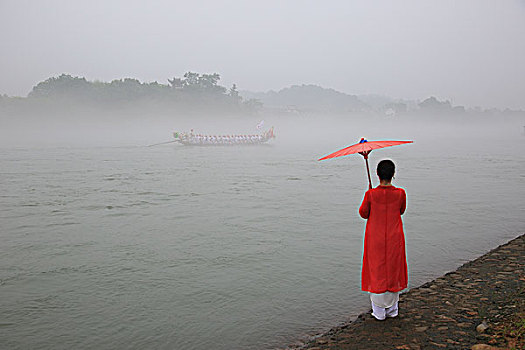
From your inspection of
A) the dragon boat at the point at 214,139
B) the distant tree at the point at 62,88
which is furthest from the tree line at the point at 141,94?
the dragon boat at the point at 214,139

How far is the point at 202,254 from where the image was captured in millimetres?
9008

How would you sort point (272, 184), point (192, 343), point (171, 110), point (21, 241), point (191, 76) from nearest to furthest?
point (192, 343) → point (21, 241) → point (272, 184) → point (171, 110) → point (191, 76)

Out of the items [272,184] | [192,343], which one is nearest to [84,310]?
[192,343]

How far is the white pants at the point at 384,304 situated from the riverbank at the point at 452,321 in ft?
0.26

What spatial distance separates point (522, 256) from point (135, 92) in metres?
84.2

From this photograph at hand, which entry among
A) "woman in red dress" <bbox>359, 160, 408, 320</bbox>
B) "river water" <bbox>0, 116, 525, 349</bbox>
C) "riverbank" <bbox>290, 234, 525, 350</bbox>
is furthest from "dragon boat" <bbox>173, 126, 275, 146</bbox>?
"woman in red dress" <bbox>359, 160, 408, 320</bbox>

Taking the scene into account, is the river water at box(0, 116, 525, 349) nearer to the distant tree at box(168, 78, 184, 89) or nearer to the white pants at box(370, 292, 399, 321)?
the white pants at box(370, 292, 399, 321)

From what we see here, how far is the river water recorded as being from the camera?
5809 mm

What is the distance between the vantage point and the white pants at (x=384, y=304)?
462 centimetres

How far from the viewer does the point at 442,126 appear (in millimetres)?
164375

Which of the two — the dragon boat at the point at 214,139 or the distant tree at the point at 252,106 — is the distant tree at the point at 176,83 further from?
the dragon boat at the point at 214,139

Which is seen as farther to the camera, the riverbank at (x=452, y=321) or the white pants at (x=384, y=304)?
A: the white pants at (x=384, y=304)

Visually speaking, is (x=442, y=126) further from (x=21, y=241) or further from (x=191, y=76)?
(x=21, y=241)

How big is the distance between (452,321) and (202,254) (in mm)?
5455
